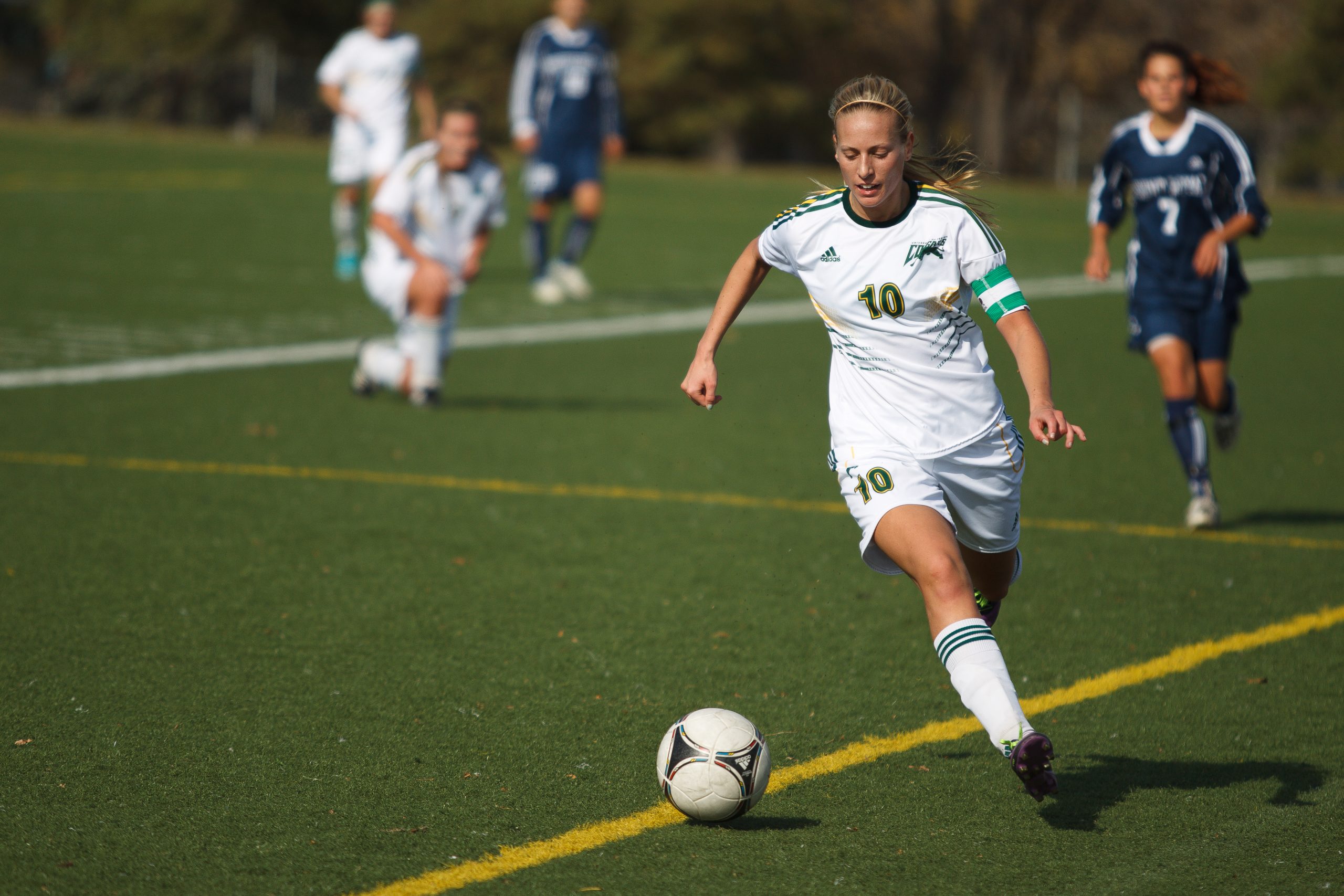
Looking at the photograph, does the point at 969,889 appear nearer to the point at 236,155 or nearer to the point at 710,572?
the point at 710,572

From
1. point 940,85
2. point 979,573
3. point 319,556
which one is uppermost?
point 940,85

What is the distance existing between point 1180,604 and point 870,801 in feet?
8.18

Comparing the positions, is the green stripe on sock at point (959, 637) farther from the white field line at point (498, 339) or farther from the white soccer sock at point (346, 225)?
the white soccer sock at point (346, 225)

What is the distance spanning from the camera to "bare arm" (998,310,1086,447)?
12.1 ft

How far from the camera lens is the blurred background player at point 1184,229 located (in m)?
7.22

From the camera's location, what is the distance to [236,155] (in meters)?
→ 34.2

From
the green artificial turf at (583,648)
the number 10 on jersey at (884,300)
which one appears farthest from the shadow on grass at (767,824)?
the number 10 on jersey at (884,300)

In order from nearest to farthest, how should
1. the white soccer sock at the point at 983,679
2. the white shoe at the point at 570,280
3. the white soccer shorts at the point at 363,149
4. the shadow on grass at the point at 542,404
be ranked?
1. the white soccer sock at the point at 983,679
2. the shadow on grass at the point at 542,404
3. the white shoe at the point at 570,280
4. the white soccer shorts at the point at 363,149

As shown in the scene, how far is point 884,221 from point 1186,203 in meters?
3.70

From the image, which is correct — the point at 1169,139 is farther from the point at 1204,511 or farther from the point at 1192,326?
the point at 1204,511

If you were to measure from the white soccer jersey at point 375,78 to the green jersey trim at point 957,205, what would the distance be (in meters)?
13.2

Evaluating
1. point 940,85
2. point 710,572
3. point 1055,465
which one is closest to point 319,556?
point 710,572

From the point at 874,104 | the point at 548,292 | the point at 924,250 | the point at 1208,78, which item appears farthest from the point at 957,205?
the point at 548,292

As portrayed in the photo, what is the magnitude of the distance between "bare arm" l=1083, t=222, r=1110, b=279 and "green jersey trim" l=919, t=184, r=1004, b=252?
10.8 ft
